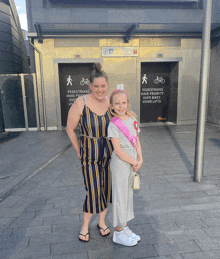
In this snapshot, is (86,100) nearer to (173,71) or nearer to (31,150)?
(31,150)

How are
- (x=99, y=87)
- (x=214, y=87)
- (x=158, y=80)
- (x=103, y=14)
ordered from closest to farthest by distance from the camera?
(x=99, y=87) → (x=103, y=14) → (x=214, y=87) → (x=158, y=80)

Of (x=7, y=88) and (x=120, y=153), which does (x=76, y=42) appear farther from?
(x=120, y=153)

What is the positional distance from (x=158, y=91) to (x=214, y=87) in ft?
7.69

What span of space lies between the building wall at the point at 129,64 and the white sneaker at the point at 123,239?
7.50 metres

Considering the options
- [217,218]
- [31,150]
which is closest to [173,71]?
[31,150]

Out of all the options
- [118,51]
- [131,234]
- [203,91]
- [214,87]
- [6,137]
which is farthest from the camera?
[214,87]

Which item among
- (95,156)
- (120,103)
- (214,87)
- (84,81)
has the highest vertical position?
(84,81)

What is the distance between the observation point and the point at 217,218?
2.71 meters

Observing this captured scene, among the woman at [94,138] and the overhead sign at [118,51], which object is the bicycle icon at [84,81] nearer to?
the overhead sign at [118,51]

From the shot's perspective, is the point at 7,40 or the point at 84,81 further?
the point at 7,40

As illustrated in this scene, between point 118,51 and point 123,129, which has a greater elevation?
point 118,51

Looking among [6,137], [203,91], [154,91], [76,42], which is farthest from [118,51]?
[203,91]

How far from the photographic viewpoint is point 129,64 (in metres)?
9.26

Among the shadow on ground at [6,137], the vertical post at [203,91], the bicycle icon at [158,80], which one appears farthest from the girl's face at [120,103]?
the bicycle icon at [158,80]
